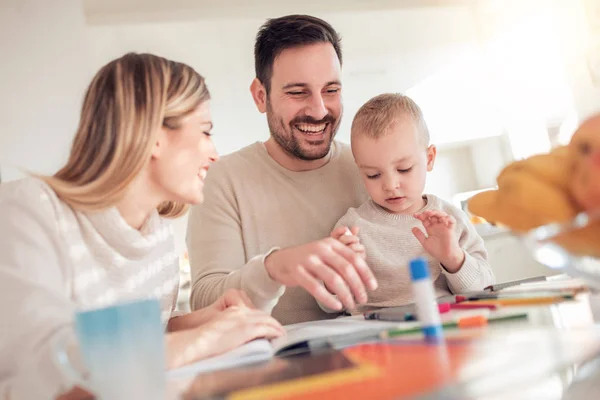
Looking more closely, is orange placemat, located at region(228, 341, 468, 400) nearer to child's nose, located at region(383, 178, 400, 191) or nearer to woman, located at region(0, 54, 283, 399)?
woman, located at region(0, 54, 283, 399)

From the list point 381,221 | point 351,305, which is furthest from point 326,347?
point 381,221

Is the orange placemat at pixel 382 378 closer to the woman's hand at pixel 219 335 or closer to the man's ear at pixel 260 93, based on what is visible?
the woman's hand at pixel 219 335

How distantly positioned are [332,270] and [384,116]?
0.65 m

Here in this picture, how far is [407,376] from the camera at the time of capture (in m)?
0.44

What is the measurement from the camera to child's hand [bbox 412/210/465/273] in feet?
3.57

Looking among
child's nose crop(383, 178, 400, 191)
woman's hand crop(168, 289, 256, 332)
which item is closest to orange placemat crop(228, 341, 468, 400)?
woman's hand crop(168, 289, 256, 332)

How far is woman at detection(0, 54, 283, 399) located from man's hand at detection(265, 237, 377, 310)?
8 cm

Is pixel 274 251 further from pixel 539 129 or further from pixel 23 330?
pixel 539 129

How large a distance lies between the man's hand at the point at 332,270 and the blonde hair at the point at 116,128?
0.32 metres

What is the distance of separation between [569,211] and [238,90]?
12.4ft

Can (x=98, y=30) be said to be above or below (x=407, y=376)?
above

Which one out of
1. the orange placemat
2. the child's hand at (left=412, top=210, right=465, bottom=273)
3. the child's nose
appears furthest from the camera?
the child's nose

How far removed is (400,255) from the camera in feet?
4.07

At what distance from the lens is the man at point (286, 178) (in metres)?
1.35
